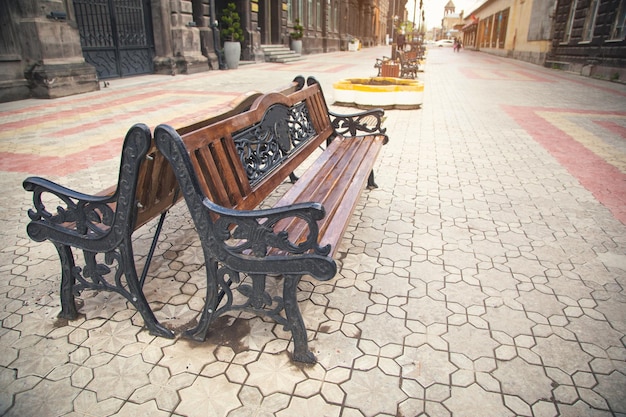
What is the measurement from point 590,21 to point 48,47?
A: 72.5ft

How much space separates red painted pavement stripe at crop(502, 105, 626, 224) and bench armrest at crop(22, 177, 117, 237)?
4246 millimetres

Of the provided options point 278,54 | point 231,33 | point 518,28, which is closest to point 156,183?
point 231,33

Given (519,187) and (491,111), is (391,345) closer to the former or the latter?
(519,187)

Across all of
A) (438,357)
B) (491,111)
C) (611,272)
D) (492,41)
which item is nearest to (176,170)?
(438,357)

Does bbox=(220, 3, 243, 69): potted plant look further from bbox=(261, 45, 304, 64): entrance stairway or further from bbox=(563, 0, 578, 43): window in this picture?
bbox=(563, 0, 578, 43): window

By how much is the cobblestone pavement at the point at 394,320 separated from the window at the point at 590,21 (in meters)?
18.6

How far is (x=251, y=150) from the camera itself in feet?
8.96

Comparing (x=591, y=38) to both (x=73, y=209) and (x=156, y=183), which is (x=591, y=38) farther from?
(x=73, y=209)

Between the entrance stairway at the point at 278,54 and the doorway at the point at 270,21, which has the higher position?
the doorway at the point at 270,21

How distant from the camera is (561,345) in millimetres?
2236

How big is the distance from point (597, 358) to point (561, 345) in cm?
16

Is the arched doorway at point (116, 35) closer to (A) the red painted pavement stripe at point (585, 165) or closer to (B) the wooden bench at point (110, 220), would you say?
(A) the red painted pavement stripe at point (585, 165)

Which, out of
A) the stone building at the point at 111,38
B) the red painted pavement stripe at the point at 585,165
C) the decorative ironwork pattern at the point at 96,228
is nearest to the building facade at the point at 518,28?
the stone building at the point at 111,38

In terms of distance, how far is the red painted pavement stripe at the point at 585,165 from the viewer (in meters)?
4.32
